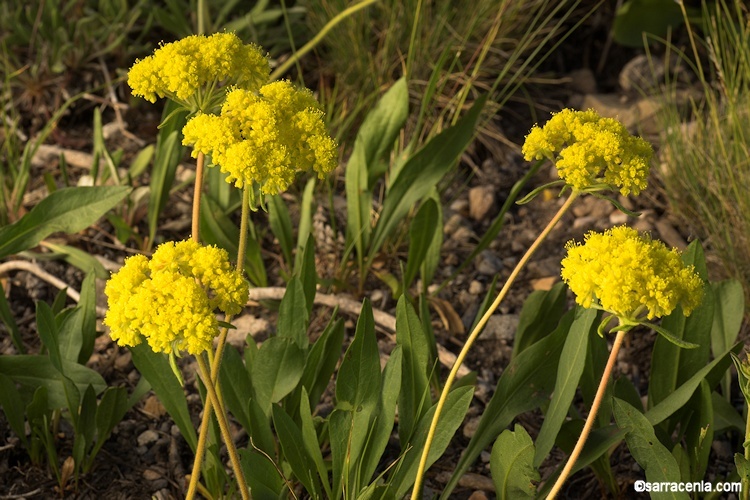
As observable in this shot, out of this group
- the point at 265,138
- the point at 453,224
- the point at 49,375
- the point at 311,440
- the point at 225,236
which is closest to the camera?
the point at 265,138

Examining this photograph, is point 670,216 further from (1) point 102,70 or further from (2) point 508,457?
(1) point 102,70

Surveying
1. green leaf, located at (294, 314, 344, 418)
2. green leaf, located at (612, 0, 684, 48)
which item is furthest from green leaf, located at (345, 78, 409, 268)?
green leaf, located at (612, 0, 684, 48)

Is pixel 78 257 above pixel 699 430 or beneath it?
above

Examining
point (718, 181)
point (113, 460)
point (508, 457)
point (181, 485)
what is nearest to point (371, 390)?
point (508, 457)

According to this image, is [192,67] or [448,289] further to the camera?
[448,289]

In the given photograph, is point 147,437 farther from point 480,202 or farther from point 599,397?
point 480,202

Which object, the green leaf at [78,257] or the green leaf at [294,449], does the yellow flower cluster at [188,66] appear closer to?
the green leaf at [294,449]

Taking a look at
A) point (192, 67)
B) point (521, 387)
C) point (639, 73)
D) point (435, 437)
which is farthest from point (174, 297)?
point (639, 73)
